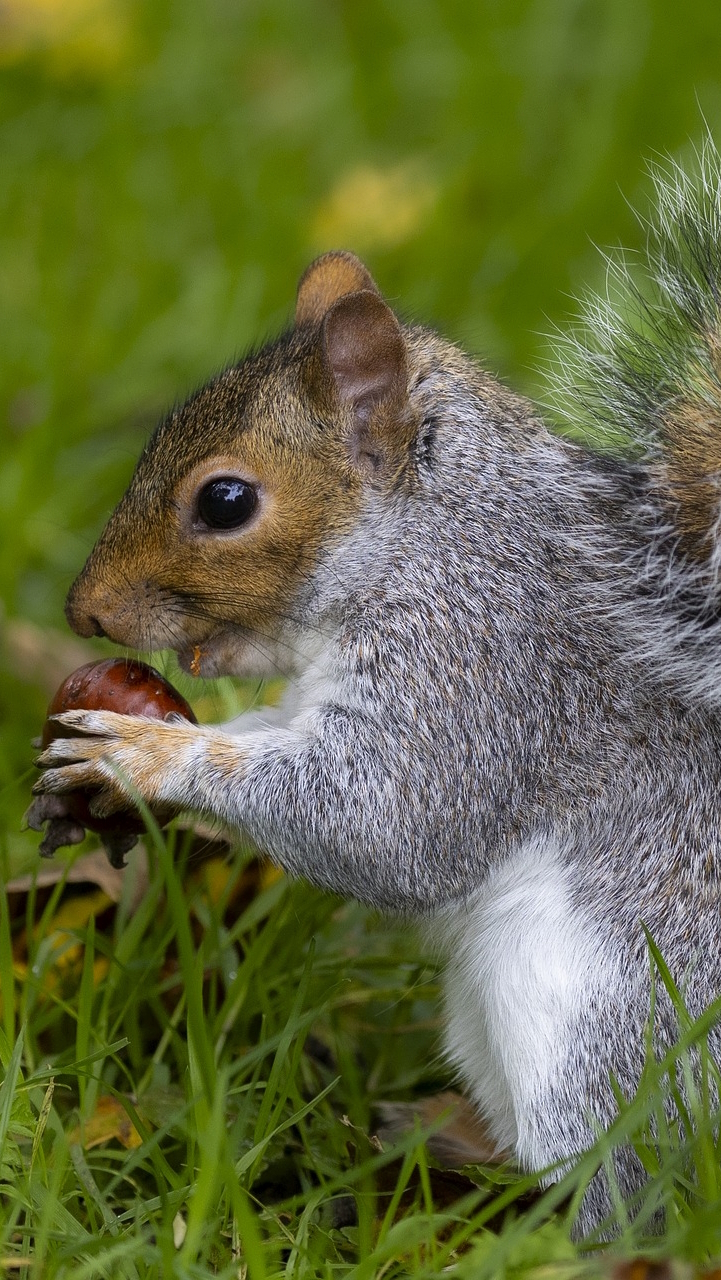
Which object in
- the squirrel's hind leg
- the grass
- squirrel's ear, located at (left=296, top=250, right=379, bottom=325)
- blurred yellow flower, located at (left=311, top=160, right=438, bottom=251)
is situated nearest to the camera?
the grass

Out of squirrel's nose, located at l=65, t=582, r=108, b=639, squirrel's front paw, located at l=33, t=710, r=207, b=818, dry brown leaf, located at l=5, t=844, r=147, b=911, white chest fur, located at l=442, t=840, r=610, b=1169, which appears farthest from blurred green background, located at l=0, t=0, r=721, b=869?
white chest fur, located at l=442, t=840, r=610, b=1169

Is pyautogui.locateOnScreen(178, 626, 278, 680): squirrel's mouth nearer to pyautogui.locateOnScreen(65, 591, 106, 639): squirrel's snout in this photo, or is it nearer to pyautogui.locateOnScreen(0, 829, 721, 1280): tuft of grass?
pyautogui.locateOnScreen(65, 591, 106, 639): squirrel's snout

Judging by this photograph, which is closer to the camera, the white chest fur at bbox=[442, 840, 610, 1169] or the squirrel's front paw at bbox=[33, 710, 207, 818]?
the white chest fur at bbox=[442, 840, 610, 1169]

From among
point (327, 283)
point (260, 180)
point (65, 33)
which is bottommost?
point (327, 283)

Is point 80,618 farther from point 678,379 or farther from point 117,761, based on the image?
point 678,379

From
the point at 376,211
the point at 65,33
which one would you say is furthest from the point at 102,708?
the point at 65,33

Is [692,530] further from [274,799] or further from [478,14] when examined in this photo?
[478,14]
